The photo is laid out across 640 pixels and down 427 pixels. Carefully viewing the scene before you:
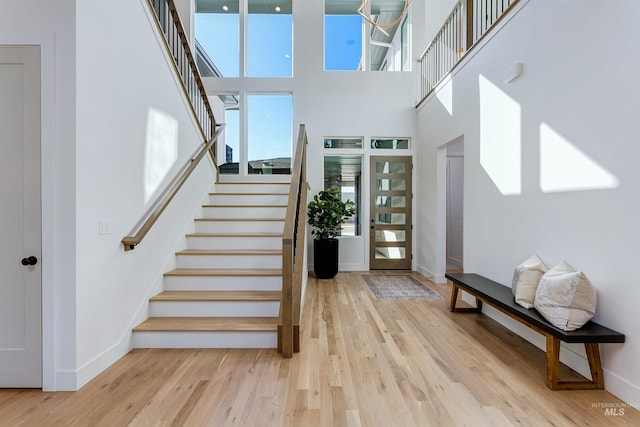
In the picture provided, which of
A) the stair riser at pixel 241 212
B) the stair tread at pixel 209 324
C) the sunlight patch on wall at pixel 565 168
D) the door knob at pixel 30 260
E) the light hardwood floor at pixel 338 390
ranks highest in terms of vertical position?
the sunlight patch on wall at pixel 565 168

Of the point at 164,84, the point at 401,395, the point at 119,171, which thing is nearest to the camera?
the point at 401,395

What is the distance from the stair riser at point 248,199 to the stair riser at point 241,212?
231 mm

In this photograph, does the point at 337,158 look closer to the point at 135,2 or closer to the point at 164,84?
the point at 164,84

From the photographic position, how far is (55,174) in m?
1.94

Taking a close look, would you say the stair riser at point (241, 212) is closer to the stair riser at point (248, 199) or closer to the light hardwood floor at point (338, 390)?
the stair riser at point (248, 199)

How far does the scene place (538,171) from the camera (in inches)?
97.8

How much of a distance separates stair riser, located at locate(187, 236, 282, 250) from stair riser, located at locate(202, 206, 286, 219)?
69 centimetres

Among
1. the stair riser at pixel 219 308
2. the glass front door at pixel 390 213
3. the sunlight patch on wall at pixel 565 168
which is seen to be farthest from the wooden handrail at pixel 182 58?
the sunlight patch on wall at pixel 565 168

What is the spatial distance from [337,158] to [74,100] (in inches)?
173

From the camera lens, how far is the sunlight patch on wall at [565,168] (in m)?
1.93

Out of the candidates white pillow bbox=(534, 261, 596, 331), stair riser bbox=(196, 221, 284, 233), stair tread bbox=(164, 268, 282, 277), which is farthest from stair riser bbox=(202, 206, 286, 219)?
white pillow bbox=(534, 261, 596, 331)

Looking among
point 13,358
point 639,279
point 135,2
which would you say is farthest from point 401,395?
point 135,2

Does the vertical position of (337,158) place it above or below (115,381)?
above

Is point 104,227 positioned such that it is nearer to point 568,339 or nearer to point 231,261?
point 231,261
